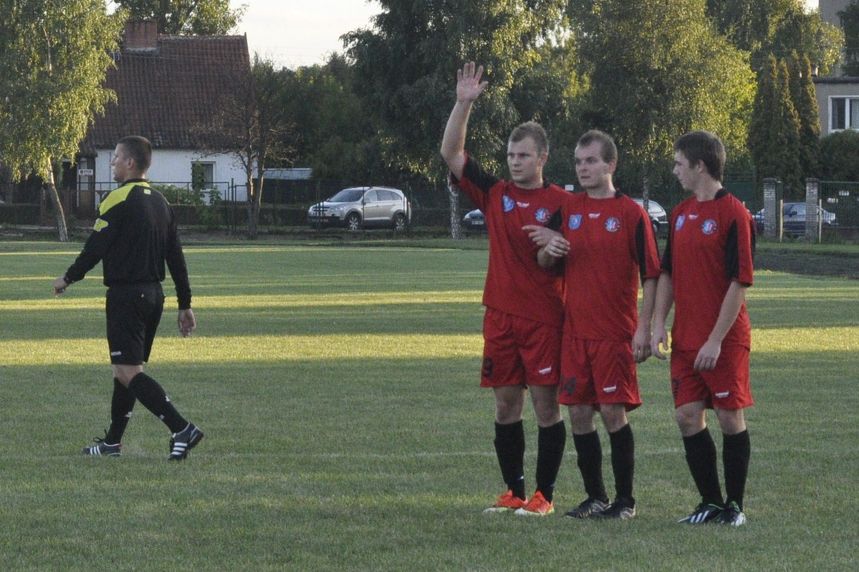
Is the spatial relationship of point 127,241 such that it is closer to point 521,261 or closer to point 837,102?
point 521,261

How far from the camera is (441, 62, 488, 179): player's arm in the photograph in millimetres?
7164

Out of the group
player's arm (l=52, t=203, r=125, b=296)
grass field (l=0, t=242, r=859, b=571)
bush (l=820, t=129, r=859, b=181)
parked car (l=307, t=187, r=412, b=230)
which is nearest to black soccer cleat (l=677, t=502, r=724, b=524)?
grass field (l=0, t=242, r=859, b=571)

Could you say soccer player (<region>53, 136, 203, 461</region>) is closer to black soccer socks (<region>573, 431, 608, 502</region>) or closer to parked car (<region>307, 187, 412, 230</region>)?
black soccer socks (<region>573, 431, 608, 502</region>)

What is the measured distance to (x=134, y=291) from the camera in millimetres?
8773

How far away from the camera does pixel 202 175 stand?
65.4m

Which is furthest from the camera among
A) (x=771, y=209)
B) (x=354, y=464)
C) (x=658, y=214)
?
(x=658, y=214)

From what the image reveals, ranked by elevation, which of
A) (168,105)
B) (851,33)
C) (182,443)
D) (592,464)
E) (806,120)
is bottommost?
(182,443)

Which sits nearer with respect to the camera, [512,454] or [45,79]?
[512,454]

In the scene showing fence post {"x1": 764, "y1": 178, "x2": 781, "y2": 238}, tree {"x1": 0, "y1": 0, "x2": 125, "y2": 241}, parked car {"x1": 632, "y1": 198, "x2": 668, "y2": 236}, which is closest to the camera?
fence post {"x1": 764, "y1": 178, "x2": 781, "y2": 238}

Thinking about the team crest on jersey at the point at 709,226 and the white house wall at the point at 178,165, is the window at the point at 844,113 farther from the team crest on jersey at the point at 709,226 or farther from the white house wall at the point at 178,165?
the team crest on jersey at the point at 709,226

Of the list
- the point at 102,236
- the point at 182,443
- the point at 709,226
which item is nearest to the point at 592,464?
the point at 709,226

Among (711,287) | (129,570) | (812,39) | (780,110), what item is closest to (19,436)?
(129,570)

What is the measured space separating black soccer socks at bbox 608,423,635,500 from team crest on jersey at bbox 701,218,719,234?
106 cm

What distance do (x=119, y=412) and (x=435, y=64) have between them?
49.0 meters
